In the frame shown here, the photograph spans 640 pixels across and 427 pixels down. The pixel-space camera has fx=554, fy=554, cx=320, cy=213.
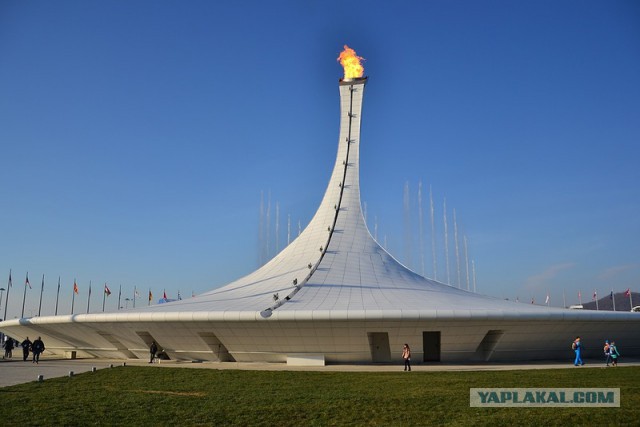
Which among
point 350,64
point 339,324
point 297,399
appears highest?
point 350,64

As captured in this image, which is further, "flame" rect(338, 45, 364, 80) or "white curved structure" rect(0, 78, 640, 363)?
"flame" rect(338, 45, 364, 80)

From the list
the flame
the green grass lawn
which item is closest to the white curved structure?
the green grass lawn

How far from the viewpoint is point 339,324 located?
1753 cm

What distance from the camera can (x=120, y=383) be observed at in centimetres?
1287

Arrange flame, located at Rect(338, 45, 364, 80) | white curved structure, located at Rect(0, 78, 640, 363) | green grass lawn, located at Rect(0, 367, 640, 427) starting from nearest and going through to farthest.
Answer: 1. green grass lawn, located at Rect(0, 367, 640, 427)
2. white curved structure, located at Rect(0, 78, 640, 363)
3. flame, located at Rect(338, 45, 364, 80)

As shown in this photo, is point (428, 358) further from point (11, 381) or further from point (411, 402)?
point (11, 381)

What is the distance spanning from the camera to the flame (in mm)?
31859

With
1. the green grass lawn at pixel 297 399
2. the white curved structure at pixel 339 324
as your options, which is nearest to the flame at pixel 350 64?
the white curved structure at pixel 339 324

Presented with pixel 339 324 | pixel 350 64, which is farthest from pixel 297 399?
pixel 350 64

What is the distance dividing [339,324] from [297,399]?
287 inches

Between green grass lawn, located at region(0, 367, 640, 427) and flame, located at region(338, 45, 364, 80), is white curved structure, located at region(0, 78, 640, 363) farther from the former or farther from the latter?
flame, located at region(338, 45, 364, 80)

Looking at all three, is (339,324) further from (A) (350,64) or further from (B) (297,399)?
(A) (350,64)

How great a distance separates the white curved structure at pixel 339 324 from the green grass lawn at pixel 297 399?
303cm

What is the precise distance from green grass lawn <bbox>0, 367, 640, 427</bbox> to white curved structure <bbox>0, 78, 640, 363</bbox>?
303cm
